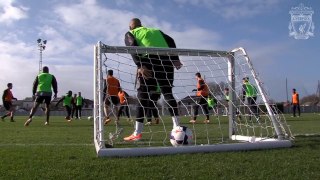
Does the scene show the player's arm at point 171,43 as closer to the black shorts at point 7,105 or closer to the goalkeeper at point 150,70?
the goalkeeper at point 150,70

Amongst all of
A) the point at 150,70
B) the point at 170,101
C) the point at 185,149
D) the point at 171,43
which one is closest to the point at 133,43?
the point at 150,70

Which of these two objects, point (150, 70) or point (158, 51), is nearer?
point (158, 51)

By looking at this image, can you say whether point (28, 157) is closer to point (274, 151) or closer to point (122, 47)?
point (122, 47)

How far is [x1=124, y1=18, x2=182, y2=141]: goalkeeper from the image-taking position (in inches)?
232

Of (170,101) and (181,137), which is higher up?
(170,101)

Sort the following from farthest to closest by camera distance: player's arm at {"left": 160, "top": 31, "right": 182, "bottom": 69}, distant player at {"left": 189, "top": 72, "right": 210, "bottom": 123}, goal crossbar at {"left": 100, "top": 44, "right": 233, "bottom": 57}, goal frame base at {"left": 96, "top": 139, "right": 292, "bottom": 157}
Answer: distant player at {"left": 189, "top": 72, "right": 210, "bottom": 123} → player's arm at {"left": 160, "top": 31, "right": 182, "bottom": 69} → goal crossbar at {"left": 100, "top": 44, "right": 233, "bottom": 57} → goal frame base at {"left": 96, "top": 139, "right": 292, "bottom": 157}

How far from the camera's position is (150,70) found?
5938 mm

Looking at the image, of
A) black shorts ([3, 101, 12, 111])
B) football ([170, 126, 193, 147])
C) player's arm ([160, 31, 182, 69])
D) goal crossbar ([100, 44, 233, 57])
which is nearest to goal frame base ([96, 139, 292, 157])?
football ([170, 126, 193, 147])

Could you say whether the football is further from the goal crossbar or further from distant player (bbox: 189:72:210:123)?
distant player (bbox: 189:72:210:123)

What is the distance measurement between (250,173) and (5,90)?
54.3ft

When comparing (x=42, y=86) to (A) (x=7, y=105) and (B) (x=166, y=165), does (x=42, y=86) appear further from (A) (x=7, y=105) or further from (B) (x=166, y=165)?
(B) (x=166, y=165)

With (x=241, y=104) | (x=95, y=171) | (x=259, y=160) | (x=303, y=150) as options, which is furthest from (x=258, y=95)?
(x=95, y=171)


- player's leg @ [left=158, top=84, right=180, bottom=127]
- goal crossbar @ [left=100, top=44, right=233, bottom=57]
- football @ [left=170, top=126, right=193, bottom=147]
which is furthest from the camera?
player's leg @ [left=158, top=84, right=180, bottom=127]

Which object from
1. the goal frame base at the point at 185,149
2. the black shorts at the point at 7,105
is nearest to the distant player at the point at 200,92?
the goal frame base at the point at 185,149
